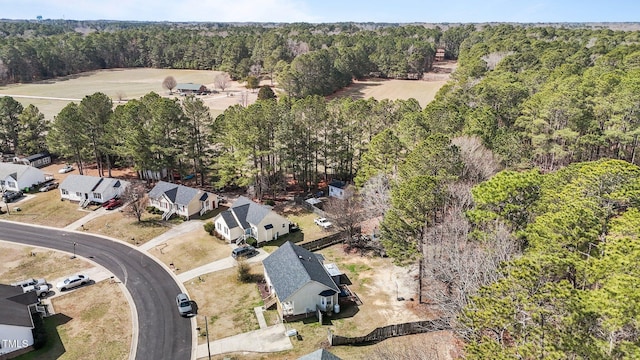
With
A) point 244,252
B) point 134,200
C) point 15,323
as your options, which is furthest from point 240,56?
point 15,323

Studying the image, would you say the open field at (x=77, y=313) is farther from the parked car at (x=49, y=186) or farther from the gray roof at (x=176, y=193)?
the parked car at (x=49, y=186)

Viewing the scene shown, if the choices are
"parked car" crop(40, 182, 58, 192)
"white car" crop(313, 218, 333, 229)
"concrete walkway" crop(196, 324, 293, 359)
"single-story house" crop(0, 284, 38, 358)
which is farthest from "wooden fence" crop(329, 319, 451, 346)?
"parked car" crop(40, 182, 58, 192)

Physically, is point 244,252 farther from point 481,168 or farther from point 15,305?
point 481,168

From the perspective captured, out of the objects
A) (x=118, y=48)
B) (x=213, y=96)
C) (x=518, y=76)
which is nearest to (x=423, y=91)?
(x=518, y=76)

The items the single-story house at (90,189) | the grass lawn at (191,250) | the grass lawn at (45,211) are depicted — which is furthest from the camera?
the single-story house at (90,189)

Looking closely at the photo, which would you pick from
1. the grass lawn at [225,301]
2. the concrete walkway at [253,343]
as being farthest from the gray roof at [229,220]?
the concrete walkway at [253,343]

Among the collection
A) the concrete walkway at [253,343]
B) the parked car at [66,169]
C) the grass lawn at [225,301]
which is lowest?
the concrete walkway at [253,343]
